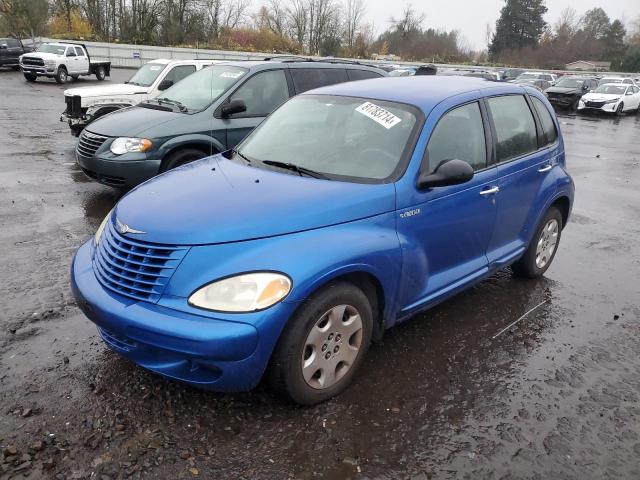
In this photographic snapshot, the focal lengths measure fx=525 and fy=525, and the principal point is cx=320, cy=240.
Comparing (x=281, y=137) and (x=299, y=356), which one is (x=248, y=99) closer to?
(x=281, y=137)

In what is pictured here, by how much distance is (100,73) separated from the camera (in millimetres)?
Answer: 28844

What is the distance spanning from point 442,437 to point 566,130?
19.6 metres

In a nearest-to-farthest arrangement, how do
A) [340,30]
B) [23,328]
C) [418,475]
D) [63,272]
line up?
1. [418,475]
2. [23,328]
3. [63,272]
4. [340,30]

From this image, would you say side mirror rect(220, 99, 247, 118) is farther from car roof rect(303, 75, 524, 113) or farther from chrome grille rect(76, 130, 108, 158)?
car roof rect(303, 75, 524, 113)

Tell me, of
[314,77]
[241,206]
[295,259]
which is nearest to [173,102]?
[314,77]

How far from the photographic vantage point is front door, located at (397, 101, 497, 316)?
3402 mm

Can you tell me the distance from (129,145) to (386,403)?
4714mm

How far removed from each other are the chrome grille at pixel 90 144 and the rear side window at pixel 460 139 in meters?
4.62

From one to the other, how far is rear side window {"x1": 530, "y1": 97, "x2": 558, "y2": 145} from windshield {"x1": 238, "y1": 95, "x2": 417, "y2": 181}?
1.86 metres

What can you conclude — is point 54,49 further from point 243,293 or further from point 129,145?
point 243,293

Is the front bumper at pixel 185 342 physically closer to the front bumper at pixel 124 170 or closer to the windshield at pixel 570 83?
the front bumper at pixel 124 170

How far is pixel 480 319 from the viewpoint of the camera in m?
4.31

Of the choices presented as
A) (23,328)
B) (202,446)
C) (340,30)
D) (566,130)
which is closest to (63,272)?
(23,328)

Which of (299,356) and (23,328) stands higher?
(299,356)
